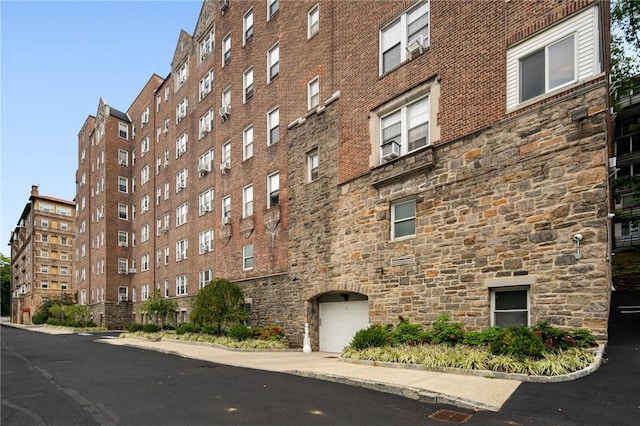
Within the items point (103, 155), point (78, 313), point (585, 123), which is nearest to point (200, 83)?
point (103, 155)

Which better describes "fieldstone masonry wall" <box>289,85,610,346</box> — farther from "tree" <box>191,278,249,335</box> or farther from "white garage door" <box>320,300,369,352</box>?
"tree" <box>191,278,249,335</box>

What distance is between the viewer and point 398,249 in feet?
45.0

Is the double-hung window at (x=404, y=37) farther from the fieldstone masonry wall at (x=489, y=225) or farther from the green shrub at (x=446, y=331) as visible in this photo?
the green shrub at (x=446, y=331)

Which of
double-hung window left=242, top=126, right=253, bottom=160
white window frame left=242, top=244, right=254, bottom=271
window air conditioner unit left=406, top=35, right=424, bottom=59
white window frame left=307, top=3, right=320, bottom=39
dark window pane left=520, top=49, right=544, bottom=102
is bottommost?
white window frame left=242, top=244, right=254, bottom=271

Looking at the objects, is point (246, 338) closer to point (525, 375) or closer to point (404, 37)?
point (525, 375)

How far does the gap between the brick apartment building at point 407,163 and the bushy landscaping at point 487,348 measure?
456 millimetres

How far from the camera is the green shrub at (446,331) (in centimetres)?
1126

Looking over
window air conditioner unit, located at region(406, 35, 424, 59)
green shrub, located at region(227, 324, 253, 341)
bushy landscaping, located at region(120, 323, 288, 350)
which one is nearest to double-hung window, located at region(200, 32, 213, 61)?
bushy landscaping, located at region(120, 323, 288, 350)

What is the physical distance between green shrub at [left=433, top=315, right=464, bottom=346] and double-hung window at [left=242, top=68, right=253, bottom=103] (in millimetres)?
16342

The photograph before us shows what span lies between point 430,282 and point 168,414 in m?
8.27

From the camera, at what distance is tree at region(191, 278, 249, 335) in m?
19.5

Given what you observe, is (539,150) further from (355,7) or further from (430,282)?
(355,7)

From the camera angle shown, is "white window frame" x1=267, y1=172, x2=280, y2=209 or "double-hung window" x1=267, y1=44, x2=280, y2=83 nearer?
"white window frame" x1=267, y1=172, x2=280, y2=209

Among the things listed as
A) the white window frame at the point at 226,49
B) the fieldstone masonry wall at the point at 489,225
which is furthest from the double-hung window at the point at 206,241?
the fieldstone masonry wall at the point at 489,225
